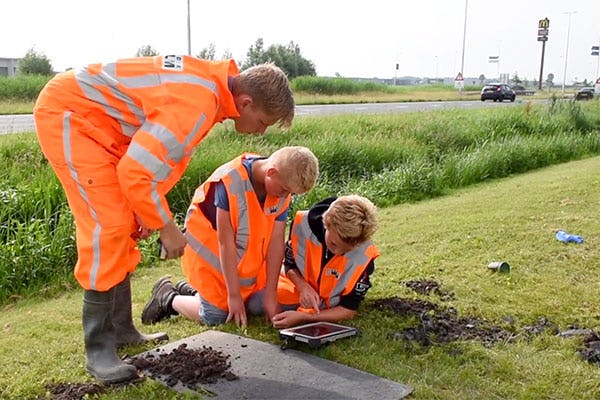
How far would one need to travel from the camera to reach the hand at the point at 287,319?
3.89 m

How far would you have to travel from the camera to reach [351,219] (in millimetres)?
3699

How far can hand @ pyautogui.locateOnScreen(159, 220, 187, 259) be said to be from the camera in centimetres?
297

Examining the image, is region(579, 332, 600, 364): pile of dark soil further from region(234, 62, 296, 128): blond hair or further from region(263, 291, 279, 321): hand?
region(234, 62, 296, 128): blond hair

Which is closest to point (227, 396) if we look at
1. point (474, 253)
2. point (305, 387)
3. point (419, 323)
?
point (305, 387)

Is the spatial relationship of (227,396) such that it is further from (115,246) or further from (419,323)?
(419,323)

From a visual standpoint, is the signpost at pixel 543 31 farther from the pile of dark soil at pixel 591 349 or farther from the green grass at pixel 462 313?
the pile of dark soil at pixel 591 349

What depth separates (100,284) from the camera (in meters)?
3.07

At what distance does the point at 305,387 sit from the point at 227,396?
0.37 metres

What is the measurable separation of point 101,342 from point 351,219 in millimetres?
1427

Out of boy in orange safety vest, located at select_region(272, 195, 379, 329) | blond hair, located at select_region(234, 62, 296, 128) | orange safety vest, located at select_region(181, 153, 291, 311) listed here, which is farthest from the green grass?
blond hair, located at select_region(234, 62, 296, 128)

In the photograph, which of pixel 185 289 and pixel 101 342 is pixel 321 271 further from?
pixel 101 342

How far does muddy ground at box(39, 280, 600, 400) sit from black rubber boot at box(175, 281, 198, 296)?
89cm

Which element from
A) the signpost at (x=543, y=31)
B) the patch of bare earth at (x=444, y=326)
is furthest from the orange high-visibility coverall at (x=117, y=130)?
the signpost at (x=543, y=31)

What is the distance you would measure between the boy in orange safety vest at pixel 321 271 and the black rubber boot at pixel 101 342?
3.22 feet
